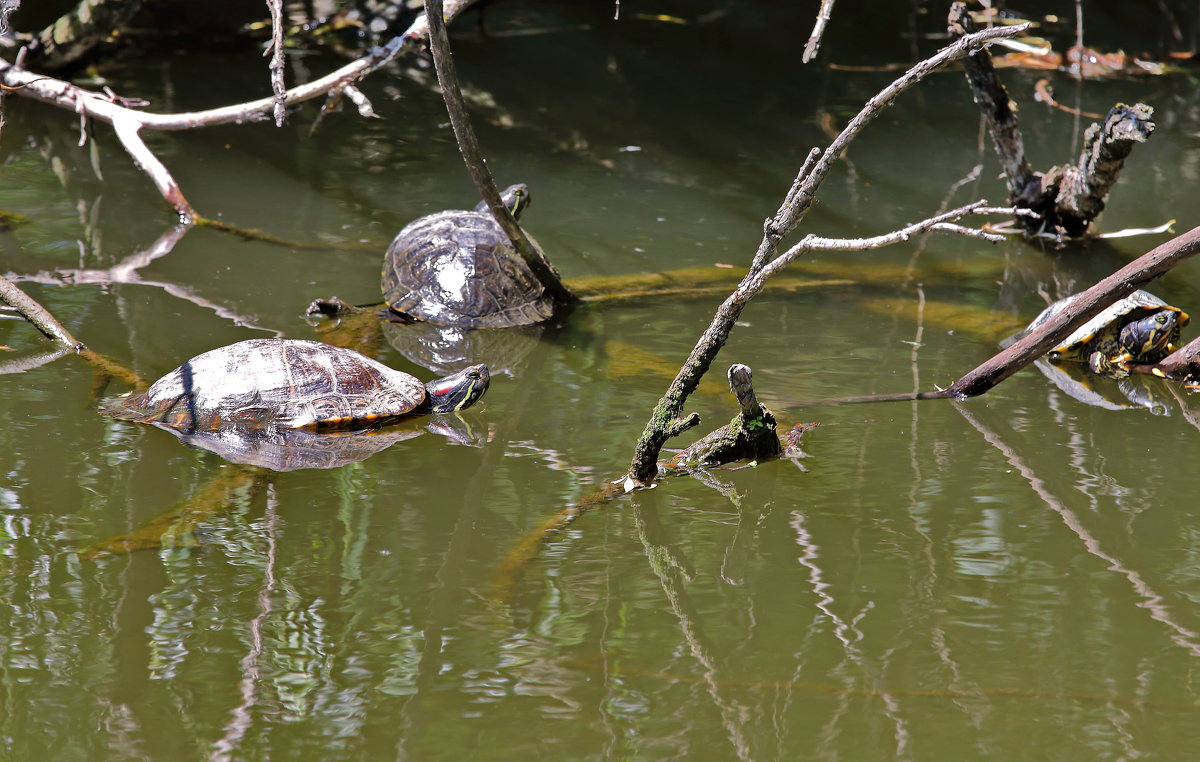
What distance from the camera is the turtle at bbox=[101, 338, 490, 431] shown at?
13.0 ft

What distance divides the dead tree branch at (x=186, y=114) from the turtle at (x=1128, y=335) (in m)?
3.42

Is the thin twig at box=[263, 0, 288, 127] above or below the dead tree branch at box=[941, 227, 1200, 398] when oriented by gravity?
above

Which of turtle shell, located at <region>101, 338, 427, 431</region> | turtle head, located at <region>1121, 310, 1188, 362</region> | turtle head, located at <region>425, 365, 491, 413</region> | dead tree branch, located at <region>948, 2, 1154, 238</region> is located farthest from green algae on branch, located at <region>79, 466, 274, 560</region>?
dead tree branch, located at <region>948, 2, 1154, 238</region>

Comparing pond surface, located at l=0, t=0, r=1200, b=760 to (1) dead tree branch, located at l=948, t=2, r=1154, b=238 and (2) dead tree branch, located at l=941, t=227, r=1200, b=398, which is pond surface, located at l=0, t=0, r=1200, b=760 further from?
(1) dead tree branch, located at l=948, t=2, r=1154, b=238

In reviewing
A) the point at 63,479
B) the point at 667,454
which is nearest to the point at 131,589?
the point at 63,479

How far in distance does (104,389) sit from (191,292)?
1.16 metres

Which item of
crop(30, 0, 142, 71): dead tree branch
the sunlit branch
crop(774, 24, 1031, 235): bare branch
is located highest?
crop(30, 0, 142, 71): dead tree branch

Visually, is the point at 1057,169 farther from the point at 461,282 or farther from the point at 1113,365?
the point at 461,282

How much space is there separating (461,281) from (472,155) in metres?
0.76

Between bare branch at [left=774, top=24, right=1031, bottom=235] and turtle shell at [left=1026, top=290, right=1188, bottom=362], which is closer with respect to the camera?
bare branch at [left=774, top=24, right=1031, bottom=235]

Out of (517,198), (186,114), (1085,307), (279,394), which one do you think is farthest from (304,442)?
(186,114)

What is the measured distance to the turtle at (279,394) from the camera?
3.95 m

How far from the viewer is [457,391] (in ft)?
14.0

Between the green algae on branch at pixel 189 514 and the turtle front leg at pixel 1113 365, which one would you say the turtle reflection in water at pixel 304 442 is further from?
the turtle front leg at pixel 1113 365
